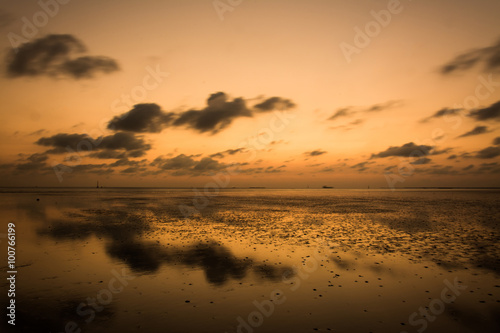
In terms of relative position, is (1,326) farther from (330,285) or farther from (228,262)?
(330,285)

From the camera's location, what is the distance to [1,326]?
9.38 meters

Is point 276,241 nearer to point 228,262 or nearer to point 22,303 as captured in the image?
point 228,262

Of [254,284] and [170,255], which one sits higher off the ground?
[170,255]

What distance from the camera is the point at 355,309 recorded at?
11031 millimetres

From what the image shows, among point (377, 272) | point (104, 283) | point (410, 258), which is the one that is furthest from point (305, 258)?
point (104, 283)

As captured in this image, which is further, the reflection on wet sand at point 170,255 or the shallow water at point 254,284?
the reflection on wet sand at point 170,255

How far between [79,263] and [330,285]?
1353 centimetres

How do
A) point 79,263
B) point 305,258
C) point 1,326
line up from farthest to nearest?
1. point 305,258
2. point 79,263
3. point 1,326

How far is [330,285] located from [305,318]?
3760 mm

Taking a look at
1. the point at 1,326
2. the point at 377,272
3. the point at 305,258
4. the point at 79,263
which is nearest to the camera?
the point at 1,326

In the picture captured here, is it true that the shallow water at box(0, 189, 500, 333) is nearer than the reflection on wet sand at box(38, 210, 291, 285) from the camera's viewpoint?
Yes

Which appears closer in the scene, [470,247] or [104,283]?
[104,283]

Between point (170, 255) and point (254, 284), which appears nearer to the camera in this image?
point (254, 284)

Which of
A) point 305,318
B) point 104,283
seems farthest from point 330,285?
point 104,283
